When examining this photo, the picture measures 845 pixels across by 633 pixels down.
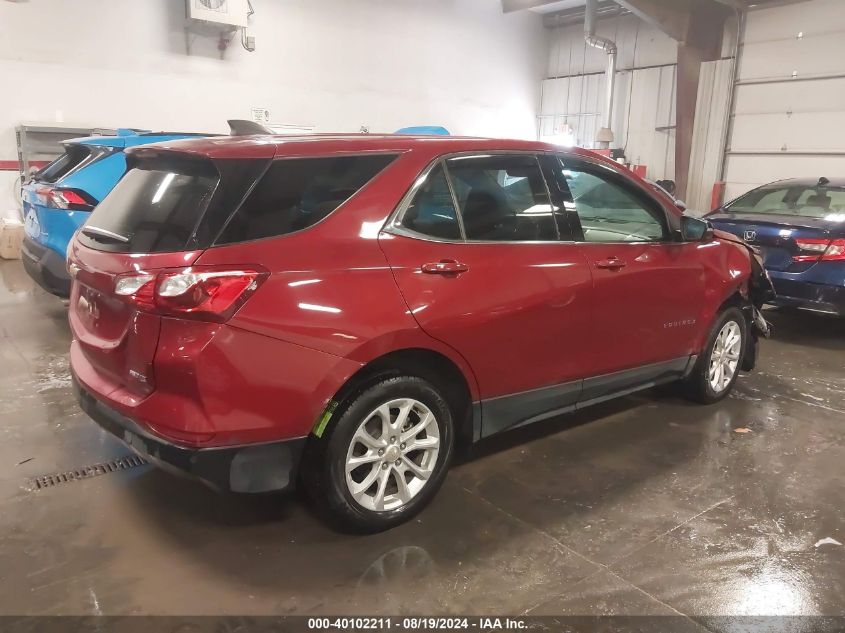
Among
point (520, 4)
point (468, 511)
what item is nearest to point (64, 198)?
point (468, 511)

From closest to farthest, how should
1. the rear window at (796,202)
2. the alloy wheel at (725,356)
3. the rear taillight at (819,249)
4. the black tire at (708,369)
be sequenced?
the black tire at (708,369)
the alloy wheel at (725,356)
the rear taillight at (819,249)
the rear window at (796,202)

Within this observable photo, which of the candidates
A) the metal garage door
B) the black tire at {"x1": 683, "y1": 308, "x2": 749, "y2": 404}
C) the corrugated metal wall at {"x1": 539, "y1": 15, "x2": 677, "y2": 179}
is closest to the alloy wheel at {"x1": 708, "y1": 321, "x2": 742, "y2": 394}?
the black tire at {"x1": 683, "y1": 308, "x2": 749, "y2": 404}

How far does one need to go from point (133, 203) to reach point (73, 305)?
22.6 inches

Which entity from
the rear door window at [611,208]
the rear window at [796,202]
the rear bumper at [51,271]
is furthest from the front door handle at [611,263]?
the rear bumper at [51,271]

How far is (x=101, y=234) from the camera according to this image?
2488mm

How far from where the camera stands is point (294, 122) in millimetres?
11633

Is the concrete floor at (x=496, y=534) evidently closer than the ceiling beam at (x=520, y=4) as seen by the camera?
Yes

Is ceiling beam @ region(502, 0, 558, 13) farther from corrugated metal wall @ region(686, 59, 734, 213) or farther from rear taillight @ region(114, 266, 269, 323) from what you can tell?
rear taillight @ region(114, 266, 269, 323)

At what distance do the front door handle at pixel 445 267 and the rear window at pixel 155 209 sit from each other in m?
0.83

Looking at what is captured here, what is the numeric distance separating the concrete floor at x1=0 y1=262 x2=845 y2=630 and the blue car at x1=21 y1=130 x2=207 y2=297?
4.48 feet

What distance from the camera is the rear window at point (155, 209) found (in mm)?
2217

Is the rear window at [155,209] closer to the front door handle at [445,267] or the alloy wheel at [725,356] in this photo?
the front door handle at [445,267]

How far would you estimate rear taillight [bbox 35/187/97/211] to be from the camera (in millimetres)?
4852

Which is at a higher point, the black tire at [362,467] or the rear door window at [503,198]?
the rear door window at [503,198]
